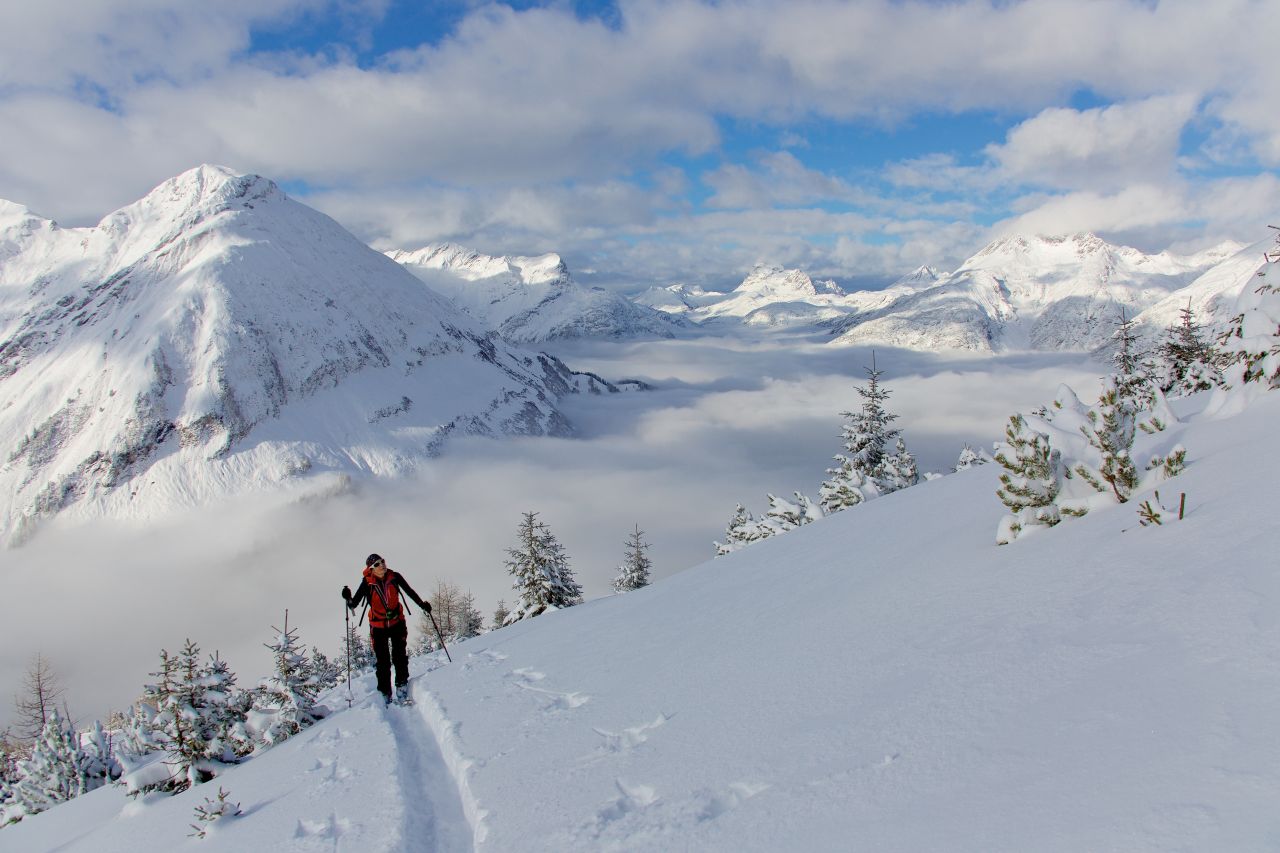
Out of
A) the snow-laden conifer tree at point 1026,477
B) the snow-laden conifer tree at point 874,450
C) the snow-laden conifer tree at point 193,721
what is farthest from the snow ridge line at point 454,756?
the snow-laden conifer tree at point 874,450

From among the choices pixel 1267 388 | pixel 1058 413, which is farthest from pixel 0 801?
pixel 1267 388

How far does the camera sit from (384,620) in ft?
Answer: 32.8

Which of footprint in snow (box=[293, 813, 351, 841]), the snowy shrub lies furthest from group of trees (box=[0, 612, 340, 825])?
footprint in snow (box=[293, 813, 351, 841])

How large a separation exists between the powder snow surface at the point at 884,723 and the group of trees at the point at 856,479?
1179 centimetres

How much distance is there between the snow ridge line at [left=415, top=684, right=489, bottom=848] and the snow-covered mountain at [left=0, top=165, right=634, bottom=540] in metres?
170

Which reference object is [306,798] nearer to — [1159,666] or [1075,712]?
[1075,712]

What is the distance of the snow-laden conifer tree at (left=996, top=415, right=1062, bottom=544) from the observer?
7.39 m

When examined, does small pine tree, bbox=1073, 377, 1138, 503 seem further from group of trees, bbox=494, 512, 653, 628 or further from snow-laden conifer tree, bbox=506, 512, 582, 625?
snow-laden conifer tree, bbox=506, 512, 582, 625

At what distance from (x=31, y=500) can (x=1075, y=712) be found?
20096cm

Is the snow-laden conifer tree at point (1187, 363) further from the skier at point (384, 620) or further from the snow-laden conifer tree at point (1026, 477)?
the skier at point (384, 620)

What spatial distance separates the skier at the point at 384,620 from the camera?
9.85m

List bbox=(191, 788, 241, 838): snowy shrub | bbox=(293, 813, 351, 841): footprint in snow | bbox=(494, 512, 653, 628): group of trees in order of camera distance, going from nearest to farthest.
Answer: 1. bbox=(293, 813, 351, 841): footprint in snow
2. bbox=(191, 788, 241, 838): snowy shrub
3. bbox=(494, 512, 653, 628): group of trees

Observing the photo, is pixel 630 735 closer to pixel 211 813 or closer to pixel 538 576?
pixel 211 813

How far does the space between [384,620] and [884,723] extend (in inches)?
323
